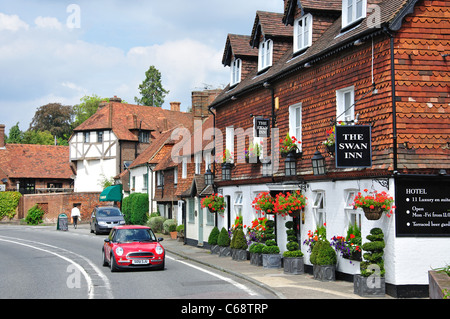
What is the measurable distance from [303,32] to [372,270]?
9670mm

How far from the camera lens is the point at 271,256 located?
21078 mm

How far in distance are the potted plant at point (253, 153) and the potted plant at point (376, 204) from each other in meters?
9.12

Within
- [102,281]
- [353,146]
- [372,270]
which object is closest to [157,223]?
[102,281]

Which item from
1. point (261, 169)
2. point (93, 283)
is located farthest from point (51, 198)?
point (93, 283)

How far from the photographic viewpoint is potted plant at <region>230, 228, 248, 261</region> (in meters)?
24.1

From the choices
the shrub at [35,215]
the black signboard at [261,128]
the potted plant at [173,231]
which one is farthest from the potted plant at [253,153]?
the shrub at [35,215]

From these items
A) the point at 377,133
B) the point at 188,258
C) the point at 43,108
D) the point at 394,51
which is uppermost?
the point at 43,108

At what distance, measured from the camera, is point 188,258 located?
26.0 meters

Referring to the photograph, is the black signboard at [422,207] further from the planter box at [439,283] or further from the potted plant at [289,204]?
the potted plant at [289,204]

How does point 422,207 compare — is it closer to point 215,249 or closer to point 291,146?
point 291,146

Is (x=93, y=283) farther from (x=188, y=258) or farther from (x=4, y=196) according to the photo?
(x=4, y=196)

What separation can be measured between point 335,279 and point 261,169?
6962mm

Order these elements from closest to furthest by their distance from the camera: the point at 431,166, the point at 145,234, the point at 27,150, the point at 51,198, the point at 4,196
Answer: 1. the point at 431,166
2. the point at 145,234
3. the point at 51,198
4. the point at 4,196
5. the point at 27,150

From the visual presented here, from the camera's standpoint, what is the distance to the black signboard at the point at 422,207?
14578 mm
